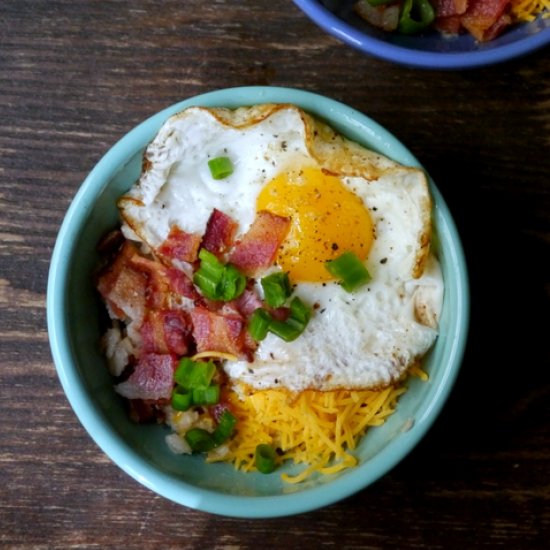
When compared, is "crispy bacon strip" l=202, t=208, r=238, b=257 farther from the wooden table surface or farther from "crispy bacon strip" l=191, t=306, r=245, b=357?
the wooden table surface

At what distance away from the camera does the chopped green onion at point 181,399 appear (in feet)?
6.85

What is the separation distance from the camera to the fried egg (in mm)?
2068

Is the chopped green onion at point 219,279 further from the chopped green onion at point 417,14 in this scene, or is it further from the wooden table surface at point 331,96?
the chopped green onion at point 417,14

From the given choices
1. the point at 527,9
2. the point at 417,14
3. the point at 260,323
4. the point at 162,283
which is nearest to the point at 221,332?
the point at 260,323

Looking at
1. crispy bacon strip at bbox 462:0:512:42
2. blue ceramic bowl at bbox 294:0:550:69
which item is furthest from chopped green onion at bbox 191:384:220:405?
crispy bacon strip at bbox 462:0:512:42

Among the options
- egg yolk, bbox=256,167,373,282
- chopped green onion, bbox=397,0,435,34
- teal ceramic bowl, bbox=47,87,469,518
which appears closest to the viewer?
teal ceramic bowl, bbox=47,87,469,518

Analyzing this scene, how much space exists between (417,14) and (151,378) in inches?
51.3

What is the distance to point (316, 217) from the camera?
6.94 feet

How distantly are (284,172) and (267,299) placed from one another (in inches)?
13.5

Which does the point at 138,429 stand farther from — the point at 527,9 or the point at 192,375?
the point at 527,9

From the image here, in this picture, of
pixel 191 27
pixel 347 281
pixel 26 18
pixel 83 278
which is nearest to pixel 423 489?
pixel 347 281

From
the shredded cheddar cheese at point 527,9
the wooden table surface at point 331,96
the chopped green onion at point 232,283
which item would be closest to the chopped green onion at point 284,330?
the chopped green onion at point 232,283

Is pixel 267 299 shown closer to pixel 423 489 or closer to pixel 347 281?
pixel 347 281

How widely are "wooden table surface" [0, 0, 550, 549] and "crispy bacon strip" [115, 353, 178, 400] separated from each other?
37cm
